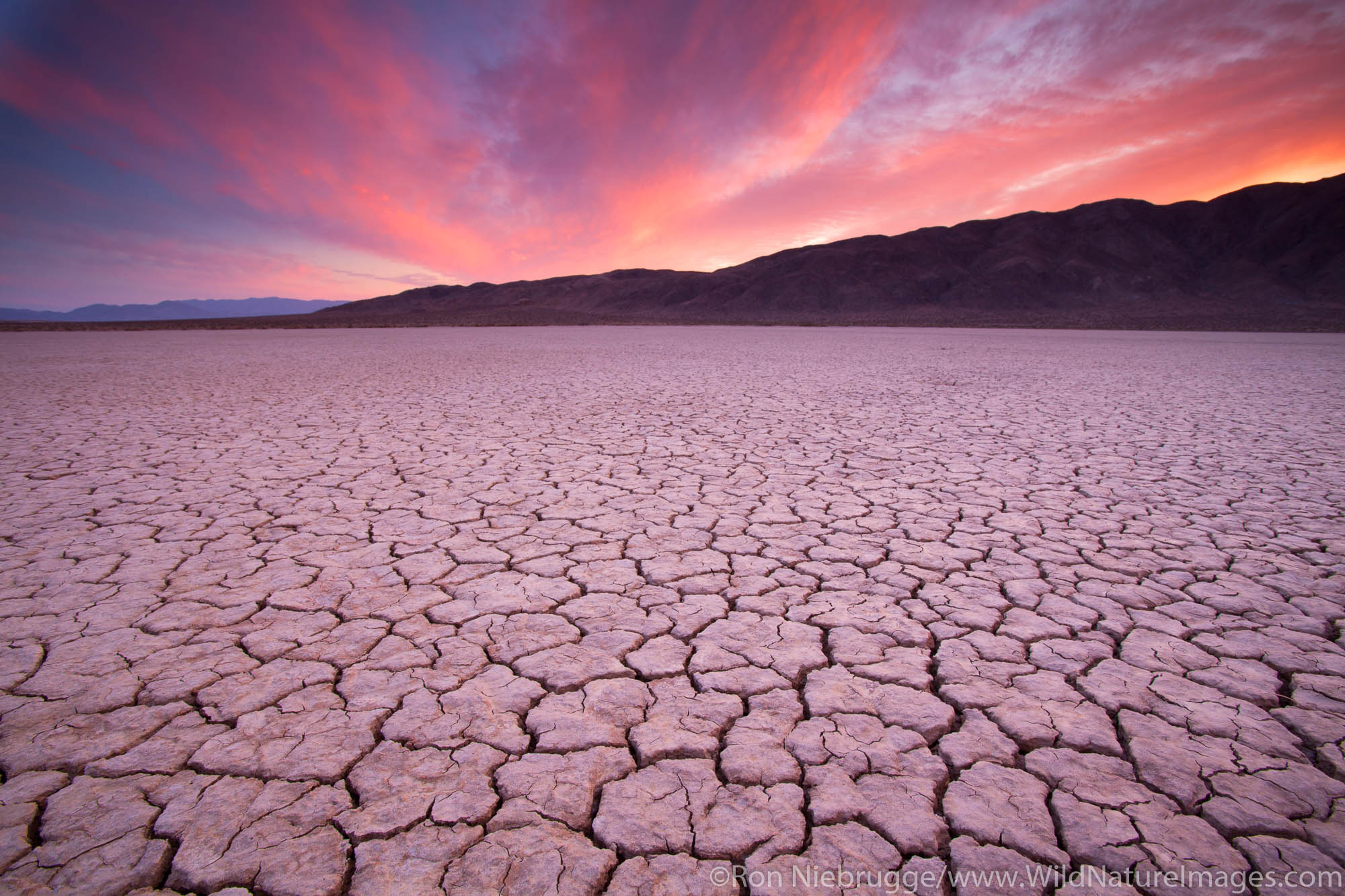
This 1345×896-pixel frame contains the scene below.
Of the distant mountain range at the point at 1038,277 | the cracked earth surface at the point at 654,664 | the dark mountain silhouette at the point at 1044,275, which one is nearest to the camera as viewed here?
the cracked earth surface at the point at 654,664

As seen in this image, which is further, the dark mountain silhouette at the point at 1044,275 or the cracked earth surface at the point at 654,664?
the dark mountain silhouette at the point at 1044,275

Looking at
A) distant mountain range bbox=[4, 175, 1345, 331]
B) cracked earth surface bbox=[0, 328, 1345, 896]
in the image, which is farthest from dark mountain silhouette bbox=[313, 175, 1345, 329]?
cracked earth surface bbox=[0, 328, 1345, 896]

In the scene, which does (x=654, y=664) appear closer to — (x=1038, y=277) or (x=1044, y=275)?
(x=1038, y=277)

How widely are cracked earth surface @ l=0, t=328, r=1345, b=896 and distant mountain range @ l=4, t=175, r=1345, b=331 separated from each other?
36.2 metres

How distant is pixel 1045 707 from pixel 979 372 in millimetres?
10143

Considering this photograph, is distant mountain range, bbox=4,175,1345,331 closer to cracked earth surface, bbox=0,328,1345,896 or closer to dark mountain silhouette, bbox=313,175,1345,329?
dark mountain silhouette, bbox=313,175,1345,329

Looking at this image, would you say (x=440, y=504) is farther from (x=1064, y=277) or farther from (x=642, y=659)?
(x=1064, y=277)

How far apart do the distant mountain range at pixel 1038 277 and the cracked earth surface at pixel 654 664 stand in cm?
3617

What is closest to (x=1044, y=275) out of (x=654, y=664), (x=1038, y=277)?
(x=1038, y=277)

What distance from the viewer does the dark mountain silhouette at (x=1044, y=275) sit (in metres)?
45.7

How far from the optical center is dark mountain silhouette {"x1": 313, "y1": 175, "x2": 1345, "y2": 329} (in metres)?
45.7

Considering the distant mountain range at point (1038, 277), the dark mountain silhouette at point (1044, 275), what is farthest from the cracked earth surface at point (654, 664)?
the dark mountain silhouette at point (1044, 275)

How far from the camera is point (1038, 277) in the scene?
53.0 meters

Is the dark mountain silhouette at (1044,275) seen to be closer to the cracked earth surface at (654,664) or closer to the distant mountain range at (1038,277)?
the distant mountain range at (1038,277)
